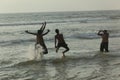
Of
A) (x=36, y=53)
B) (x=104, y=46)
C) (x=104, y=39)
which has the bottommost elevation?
(x=36, y=53)

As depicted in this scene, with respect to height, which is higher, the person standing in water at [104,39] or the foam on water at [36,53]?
the person standing in water at [104,39]

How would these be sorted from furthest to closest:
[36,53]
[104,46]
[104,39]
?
[104,46], [104,39], [36,53]

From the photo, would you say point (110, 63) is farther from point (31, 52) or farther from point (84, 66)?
point (31, 52)

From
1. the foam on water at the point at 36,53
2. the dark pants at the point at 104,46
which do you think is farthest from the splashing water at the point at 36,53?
the dark pants at the point at 104,46

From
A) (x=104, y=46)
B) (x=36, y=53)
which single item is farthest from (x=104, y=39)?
(x=36, y=53)

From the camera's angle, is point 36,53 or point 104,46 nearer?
point 36,53

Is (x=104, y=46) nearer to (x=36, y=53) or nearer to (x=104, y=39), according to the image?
(x=104, y=39)

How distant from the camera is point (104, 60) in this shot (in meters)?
16.3

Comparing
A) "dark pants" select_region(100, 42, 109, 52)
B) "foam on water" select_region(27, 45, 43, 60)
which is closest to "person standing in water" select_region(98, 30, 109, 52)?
"dark pants" select_region(100, 42, 109, 52)

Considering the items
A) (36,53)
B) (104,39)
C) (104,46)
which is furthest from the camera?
(104,46)

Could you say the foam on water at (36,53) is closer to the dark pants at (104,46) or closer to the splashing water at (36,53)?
the splashing water at (36,53)

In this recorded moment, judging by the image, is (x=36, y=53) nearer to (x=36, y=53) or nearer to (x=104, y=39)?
(x=36, y=53)

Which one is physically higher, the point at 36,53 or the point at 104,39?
the point at 104,39

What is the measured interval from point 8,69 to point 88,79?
4.17 meters
